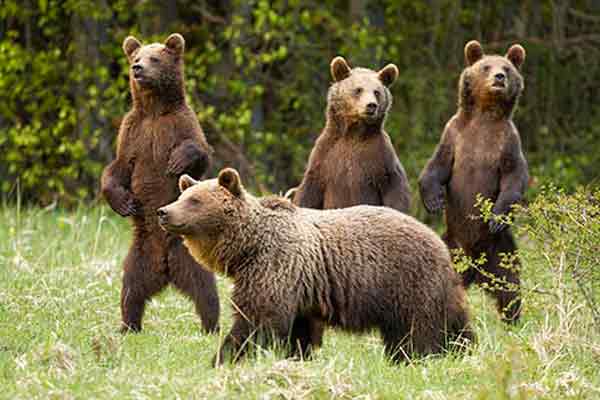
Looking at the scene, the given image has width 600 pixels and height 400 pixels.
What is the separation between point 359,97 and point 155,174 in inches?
59.8

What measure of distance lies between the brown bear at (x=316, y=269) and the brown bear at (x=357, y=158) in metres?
1.40

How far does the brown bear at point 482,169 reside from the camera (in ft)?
28.3

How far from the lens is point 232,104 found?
1630 centimetres

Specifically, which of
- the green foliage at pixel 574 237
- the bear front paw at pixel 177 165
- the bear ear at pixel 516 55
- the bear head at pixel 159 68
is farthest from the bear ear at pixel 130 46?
the green foliage at pixel 574 237

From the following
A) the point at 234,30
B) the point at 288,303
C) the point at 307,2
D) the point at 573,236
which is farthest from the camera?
the point at 307,2

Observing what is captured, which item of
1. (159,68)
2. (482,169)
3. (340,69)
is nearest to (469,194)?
(482,169)

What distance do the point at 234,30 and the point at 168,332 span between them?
26.8 feet

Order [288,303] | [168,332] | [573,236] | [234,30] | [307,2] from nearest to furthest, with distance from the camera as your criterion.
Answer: [288,303]
[573,236]
[168,332]
[234,30]
[307,2]

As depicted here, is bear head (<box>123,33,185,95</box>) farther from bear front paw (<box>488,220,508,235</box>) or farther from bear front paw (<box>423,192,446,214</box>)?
bear front paw (<box>488,220,508,235</box>)

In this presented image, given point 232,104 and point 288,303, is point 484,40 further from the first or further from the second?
point 288,303

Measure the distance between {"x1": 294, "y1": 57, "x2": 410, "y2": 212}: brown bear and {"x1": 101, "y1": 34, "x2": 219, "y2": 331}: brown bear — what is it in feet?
2.88

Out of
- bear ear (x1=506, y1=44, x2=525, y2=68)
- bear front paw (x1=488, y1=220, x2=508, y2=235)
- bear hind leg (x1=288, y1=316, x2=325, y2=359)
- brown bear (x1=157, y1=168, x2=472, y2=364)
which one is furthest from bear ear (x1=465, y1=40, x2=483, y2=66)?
bear hind leg (x1=288, y1=316, x2=325, y2=359)

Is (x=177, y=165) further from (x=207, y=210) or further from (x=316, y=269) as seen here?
(x=316, y=269)

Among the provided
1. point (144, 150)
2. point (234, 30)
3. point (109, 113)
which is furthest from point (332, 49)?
point (144, 150)
